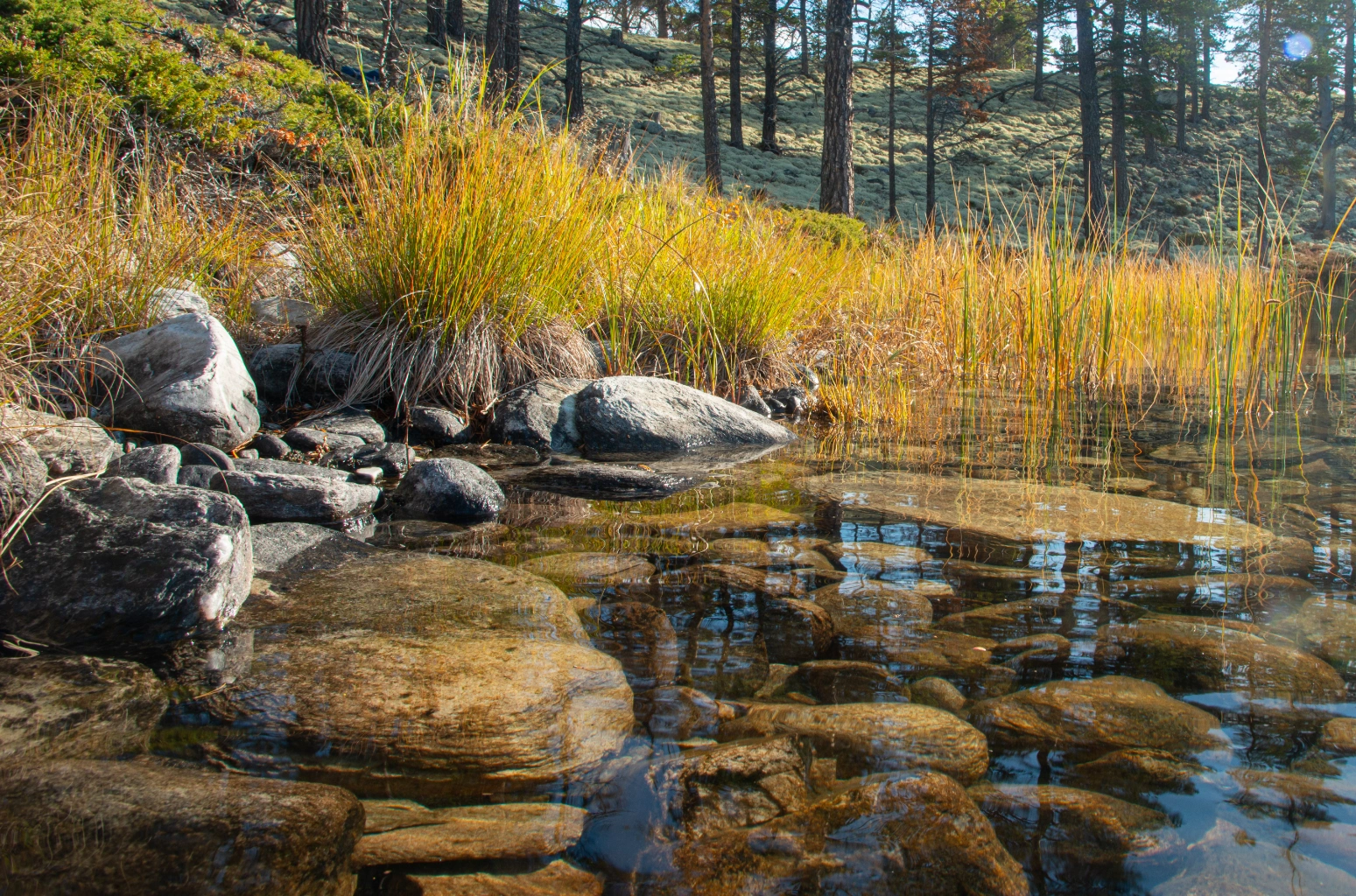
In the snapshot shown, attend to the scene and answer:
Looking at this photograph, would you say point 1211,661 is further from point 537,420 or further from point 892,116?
point 892,116

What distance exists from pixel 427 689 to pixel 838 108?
37.4ft

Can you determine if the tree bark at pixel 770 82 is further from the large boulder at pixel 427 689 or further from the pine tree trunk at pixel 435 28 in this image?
the large boulder at pixel 427 689

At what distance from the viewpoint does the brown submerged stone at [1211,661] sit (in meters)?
1.57

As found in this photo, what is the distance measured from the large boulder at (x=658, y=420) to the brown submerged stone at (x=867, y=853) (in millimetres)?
3043

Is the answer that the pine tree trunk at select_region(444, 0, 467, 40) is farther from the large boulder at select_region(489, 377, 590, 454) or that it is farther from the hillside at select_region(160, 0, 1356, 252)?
the large boulder at select_region(489, 377, 590, 454)

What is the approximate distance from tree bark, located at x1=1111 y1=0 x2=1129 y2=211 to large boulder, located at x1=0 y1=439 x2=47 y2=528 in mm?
19756

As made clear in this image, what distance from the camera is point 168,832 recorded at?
1.10 metres

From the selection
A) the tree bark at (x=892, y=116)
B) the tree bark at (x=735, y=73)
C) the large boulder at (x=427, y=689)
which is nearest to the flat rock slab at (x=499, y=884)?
the large boulder at (x=427, y=689)

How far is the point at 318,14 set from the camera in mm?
11852

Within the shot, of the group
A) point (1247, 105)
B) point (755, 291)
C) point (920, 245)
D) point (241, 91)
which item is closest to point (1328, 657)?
point (755, 291)

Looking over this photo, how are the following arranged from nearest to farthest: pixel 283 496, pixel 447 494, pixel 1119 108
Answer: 1. pixel 283 496
2. pixel 447 494
3. pixel 1119 108

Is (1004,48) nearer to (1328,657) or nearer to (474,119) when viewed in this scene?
(474,119)

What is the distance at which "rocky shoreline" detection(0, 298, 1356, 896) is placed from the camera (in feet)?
3.67

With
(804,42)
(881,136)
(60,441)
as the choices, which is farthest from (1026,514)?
(804,42)
